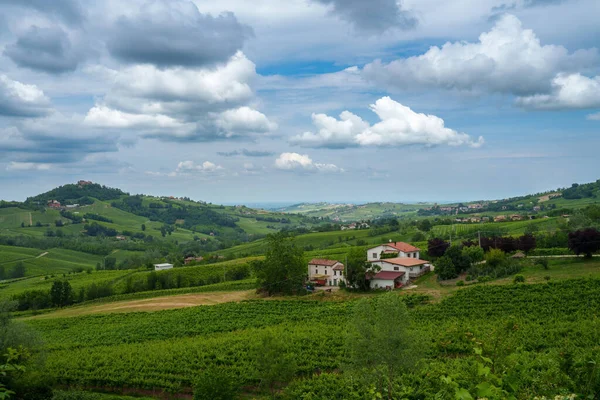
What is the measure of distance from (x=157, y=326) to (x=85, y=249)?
141755 millimetres

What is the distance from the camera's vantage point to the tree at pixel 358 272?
5788cm

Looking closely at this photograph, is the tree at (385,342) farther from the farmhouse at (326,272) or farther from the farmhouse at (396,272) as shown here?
the farmhouse at (326,272)

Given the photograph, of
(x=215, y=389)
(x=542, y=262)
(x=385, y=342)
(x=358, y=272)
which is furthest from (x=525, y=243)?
(x=215, y=389)

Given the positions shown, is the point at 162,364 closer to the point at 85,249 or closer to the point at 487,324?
the point at 487,324

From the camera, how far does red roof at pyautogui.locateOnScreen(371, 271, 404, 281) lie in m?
58.0

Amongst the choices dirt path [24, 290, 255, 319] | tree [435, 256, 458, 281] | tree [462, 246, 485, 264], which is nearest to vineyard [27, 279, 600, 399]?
tree [435, 256, 458, 281]

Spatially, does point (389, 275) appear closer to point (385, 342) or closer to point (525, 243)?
point (525, 243)

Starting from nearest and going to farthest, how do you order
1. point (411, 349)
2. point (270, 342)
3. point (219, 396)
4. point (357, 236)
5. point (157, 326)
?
point (411, 349) < point (219, 396) < point (270, 342) < point (157, 326) < point (357, 236)

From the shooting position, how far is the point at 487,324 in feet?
122

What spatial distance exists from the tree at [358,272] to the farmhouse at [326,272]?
240 inches

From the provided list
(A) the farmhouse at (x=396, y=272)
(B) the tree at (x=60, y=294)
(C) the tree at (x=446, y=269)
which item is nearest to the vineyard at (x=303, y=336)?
(C) the tree at (x=446, y=269)

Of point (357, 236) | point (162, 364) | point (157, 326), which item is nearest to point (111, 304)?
point (157, 326)

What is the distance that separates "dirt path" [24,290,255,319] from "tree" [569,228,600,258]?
44.2m

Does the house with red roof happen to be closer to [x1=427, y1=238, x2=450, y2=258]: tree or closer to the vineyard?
[x1=427, y1=238, x2=450, y2=258]: tree
